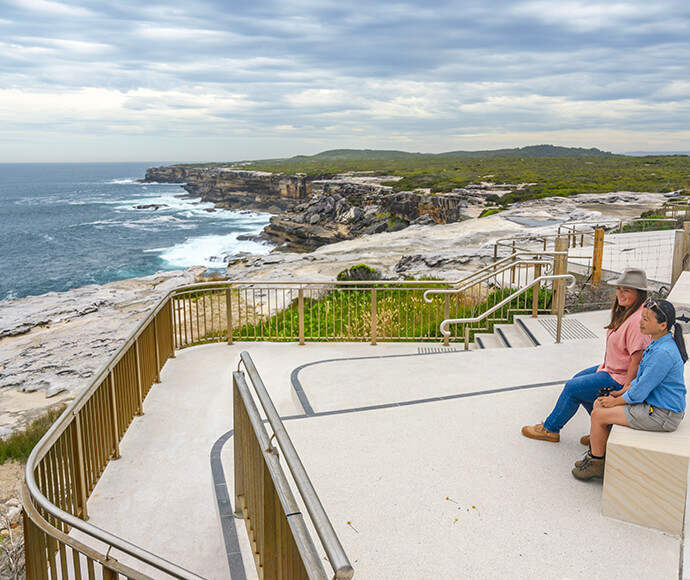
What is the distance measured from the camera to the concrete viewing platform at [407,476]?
3.92 m

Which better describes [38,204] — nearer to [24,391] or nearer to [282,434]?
[24,391]

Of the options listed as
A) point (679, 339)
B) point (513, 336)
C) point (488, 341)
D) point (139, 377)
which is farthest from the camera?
point (488, 341)

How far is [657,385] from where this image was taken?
13.5ft

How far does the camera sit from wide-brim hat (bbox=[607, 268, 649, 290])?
15.8 feet

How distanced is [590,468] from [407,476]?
4.89ft

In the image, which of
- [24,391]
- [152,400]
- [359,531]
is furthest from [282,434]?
[24,391]

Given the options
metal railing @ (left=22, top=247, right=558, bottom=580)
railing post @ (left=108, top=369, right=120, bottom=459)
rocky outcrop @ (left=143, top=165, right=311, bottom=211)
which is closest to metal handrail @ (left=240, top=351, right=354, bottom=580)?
metal railing @ (left=22, top=247, right=558, bottom=580)

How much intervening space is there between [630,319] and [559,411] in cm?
108

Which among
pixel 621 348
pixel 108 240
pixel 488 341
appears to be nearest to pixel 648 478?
pixel 621 348

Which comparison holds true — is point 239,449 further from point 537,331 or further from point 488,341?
point 488,341

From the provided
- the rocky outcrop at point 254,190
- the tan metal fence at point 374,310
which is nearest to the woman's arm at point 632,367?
the tan metal fence at point 374,310

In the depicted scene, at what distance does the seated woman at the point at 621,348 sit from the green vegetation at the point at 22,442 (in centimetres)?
818

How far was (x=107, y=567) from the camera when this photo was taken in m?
2.73

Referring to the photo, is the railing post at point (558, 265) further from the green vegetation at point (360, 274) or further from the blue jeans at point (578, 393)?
the green vegetation at point (360, 274)
